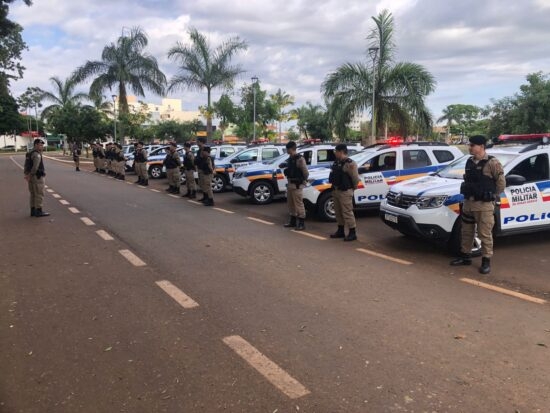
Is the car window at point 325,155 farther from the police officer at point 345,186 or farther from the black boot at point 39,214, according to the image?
the black boot at point 39,214

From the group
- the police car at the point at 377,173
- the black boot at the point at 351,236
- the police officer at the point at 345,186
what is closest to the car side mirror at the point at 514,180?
the police officer at the point at 345,186

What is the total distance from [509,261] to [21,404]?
632cm

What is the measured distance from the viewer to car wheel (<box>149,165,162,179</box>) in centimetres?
2338

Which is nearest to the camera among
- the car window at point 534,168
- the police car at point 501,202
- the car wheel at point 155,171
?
the police car at point 501,202

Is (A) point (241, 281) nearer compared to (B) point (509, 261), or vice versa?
(A) point (241, 281)

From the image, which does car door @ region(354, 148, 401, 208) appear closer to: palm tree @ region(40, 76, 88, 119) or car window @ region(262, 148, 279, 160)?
car window @ region(262, 148, 279, 160)

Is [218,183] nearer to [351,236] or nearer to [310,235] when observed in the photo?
[310,235]

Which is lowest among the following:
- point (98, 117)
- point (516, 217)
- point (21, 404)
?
point (21, 404)

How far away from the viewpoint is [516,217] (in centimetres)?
732

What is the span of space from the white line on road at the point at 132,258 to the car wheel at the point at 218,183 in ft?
31.3

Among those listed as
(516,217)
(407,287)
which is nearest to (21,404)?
(407,287)

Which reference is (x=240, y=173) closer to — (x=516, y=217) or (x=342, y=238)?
(x=342, y=238)

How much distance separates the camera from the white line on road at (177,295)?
518 cm

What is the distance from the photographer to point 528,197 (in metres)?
7.37
